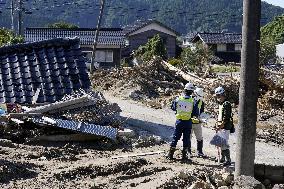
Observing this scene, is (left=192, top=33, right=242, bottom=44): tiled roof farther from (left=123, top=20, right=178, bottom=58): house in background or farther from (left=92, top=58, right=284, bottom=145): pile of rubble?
(left=92, top=58, right=284, bottom=145): pile of rubble

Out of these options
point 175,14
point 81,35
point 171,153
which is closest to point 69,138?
point 171,153

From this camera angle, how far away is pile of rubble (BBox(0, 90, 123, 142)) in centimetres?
1279

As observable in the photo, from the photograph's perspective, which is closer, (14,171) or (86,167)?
(14,171)

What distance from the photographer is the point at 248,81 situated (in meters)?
7.68

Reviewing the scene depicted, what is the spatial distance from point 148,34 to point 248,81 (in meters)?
46.6

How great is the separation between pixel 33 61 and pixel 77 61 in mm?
1222

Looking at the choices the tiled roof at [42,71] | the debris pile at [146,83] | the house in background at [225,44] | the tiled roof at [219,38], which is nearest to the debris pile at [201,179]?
the tiled roof at [42,71]

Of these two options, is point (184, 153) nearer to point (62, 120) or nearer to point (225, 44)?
point (62, 120)

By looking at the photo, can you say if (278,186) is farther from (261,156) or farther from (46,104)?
(46,104)

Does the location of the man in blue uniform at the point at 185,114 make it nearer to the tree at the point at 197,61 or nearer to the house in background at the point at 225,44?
the tree at the point at 197,61

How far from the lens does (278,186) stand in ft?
26.9

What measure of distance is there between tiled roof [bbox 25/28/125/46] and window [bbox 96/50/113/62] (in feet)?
3.43

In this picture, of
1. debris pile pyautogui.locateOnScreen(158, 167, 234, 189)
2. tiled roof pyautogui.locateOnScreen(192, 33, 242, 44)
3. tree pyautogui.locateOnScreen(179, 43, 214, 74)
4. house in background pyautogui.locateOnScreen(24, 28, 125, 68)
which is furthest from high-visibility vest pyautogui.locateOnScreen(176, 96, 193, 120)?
tiled roof pyautogui.locateOnScreen(192, 33, 242, 44)

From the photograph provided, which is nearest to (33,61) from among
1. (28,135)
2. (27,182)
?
(28,135)
